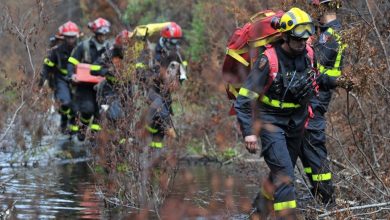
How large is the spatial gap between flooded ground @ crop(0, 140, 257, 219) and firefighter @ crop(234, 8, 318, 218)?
0.53 meters

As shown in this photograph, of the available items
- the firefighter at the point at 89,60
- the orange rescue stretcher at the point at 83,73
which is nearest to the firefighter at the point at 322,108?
the firefighter at the point at 89,60

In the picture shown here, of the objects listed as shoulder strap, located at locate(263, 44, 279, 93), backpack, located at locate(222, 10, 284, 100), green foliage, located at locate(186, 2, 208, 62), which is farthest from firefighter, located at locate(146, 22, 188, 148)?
green foliage, located at locate(186, 2, 208, 62)

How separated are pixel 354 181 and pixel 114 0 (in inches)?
781

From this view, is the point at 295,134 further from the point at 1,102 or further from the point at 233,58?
the point at 1,102

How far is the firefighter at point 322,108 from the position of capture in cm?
813

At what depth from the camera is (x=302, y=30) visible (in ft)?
23.1

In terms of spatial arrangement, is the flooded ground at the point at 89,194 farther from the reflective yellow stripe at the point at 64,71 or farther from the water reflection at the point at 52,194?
the reflective yellow stripe at the point at 64,71

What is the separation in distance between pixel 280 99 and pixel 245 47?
0.72 m

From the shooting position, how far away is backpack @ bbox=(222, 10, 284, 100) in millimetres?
7523

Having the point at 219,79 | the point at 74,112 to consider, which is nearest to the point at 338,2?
the point at 219,79

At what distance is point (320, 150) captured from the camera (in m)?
8.36

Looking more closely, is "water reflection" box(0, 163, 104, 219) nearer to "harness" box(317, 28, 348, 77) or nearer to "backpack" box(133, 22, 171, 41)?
"backpack" box(133, 22, 171, 41)

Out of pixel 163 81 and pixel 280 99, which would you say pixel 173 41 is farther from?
pixel 280 99

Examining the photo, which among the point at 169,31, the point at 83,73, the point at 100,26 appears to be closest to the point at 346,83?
the point at 169,31
